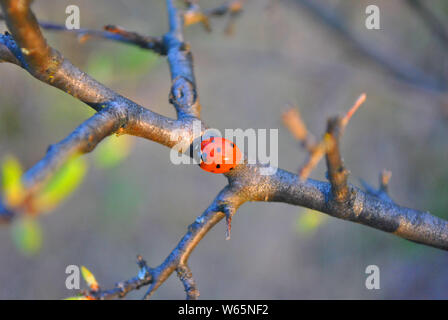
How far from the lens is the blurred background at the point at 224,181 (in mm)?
2729

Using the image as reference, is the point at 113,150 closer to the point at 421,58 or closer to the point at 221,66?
the point at 221,66

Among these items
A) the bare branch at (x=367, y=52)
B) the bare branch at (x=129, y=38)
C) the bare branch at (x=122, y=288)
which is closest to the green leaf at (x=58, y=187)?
the bare branch at (x=122, y=288)

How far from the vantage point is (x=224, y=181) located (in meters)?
3.28

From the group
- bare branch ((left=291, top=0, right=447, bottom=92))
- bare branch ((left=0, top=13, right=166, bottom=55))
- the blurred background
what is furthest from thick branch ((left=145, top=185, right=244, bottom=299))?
the blurred background

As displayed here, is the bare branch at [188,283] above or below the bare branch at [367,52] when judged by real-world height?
below

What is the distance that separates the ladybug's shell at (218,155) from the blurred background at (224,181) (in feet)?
5.55

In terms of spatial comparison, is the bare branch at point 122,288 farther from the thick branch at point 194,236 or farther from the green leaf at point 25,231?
the green leaf at point 25,231

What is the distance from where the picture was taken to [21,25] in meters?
0.64

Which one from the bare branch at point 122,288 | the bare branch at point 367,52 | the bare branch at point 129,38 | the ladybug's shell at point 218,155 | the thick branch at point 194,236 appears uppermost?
the bare branch at point 367,52

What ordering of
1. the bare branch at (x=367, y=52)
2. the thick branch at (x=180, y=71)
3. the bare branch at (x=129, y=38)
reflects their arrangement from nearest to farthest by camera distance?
the thick branch at (x=180, y=71) → the bare branch at (x=129, y=38) → the bare branch at (x=367, y=52)

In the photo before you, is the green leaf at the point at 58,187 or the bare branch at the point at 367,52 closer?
the green leaf at the point at 58,187

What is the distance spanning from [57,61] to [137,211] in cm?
240

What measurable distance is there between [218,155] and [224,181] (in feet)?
8.04
